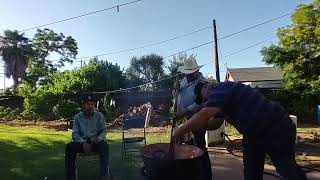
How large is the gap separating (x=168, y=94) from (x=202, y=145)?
22.8 m

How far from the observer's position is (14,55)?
43625 mm

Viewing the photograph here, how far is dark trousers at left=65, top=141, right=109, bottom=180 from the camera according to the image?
6.39 m

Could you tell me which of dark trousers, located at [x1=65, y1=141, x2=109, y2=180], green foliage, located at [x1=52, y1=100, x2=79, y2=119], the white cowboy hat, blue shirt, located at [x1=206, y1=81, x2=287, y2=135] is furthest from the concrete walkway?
green foliage, located at [x1=52, y1=100, x2=79, y2=119]

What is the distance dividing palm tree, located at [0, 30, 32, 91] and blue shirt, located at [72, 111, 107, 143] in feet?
127

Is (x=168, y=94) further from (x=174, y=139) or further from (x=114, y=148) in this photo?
(x=174, y=139)

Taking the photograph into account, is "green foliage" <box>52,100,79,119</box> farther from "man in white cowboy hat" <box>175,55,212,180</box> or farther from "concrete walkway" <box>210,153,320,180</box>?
"man in white cowboy hat" <box>175,55,212,180</box>

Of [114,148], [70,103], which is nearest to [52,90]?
[70,103]

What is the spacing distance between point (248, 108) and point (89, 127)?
3523mm

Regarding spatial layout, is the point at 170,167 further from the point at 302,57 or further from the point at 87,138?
the point at 302,57

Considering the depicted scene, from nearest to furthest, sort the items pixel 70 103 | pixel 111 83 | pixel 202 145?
1. pixel 202 145
2. pixel 70 103
3. pixel 111 83

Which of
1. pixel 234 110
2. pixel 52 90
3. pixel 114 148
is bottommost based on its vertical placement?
pixel 114 148

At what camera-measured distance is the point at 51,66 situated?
1892 inches

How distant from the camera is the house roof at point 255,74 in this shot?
3027cm

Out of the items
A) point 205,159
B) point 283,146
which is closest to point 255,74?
point 205,159
